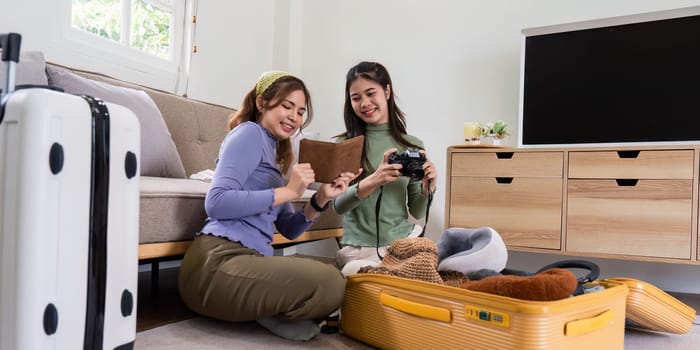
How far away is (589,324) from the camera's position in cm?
90

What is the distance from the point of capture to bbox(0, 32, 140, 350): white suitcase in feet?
2.02

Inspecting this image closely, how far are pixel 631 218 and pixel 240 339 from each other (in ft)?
4.72

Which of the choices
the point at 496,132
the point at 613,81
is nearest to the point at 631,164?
the point at 613,81

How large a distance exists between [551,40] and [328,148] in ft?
4.51

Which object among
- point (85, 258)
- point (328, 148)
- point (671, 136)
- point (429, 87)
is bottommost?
point (85, 258)

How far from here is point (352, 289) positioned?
1.15m

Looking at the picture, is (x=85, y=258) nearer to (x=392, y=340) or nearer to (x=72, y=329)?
(x=72, y=329)

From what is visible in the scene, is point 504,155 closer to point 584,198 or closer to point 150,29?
point 584,198

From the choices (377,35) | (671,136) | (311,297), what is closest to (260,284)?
(311,297)

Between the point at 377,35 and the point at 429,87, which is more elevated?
the point at 377,35

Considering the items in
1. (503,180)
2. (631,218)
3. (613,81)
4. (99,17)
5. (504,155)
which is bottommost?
(631,218)

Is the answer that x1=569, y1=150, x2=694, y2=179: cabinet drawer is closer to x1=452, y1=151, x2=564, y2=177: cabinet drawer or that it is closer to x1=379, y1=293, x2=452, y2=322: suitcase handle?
x1=452, y1=151, x2=564, y2=177: cabinet drawer

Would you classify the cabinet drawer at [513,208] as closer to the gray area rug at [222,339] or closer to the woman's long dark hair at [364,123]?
the woman's long dark hair at [364,123]

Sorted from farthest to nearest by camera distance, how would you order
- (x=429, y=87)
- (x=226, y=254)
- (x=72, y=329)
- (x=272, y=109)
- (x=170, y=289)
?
(x=429, y=87), (x=170, y=289), (x=272, y=109), (x=226, y=254), (x=72, y=329)
